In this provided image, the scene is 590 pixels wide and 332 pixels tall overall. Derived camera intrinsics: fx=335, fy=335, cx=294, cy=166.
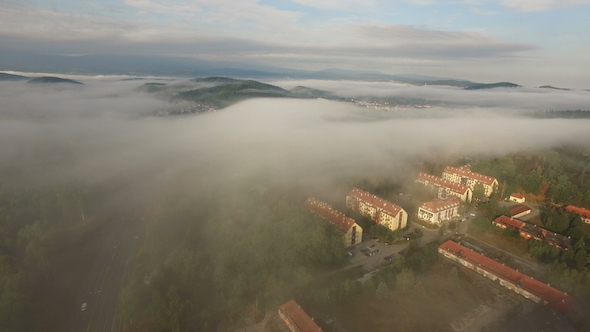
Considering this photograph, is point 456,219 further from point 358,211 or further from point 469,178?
point 469,178

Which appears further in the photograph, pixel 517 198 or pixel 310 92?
pixel 310 92

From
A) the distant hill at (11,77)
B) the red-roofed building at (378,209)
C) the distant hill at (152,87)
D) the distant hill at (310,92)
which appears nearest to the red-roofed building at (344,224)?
the red-roofed building at (378,209)

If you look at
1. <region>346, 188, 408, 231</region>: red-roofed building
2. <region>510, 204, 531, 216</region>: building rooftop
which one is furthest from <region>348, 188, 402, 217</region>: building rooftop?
<region>510, 204, 531, 216</region>: building rooftop

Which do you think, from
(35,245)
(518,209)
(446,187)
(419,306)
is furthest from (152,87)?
(419,306)

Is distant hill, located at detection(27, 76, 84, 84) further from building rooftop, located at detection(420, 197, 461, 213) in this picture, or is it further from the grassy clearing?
the grassy clearing

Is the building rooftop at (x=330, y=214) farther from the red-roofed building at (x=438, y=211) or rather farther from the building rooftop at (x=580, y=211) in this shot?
the building rooftop at (x=580, y=211)

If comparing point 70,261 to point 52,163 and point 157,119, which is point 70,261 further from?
point 157,119

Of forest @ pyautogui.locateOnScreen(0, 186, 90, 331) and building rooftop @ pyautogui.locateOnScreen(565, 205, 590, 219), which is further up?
building rooftop @ pyautogui.locateOnScreen(565, 205, 590, 219)
